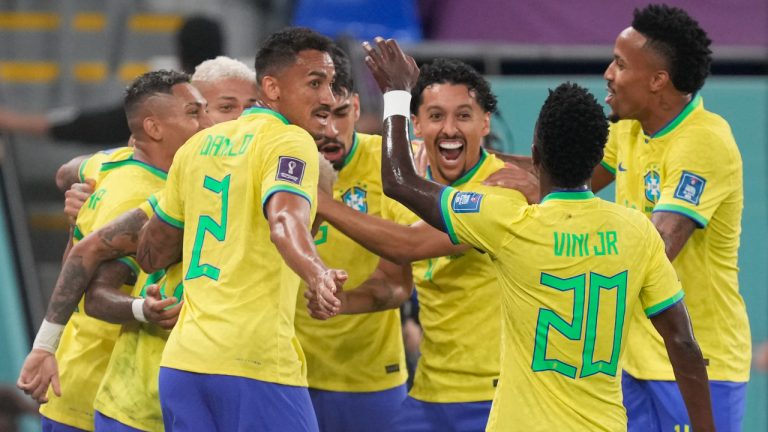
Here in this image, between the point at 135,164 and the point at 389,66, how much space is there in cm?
142

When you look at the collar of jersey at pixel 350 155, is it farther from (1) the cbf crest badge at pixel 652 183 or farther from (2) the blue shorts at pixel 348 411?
(1) the cbf crest badge at pixel 652 183

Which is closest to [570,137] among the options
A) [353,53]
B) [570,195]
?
[570,195]

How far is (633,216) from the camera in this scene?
196 inches

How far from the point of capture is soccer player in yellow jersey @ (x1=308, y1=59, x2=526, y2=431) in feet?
19.7

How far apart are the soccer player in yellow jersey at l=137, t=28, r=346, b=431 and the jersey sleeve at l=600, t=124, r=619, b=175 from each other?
2086 millimetres

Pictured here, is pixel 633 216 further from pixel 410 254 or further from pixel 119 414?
pixel 119 414

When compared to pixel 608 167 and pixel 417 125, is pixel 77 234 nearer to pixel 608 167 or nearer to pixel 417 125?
pixel 417 125

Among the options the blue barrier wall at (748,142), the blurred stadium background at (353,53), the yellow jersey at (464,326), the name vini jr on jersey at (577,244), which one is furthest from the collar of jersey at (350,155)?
the blue barrier wall at (748,142)

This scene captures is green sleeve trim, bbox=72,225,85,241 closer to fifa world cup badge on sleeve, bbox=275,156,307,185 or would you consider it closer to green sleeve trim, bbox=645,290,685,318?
fifa world cup badge on sleeve, bbox=275,156,307,185

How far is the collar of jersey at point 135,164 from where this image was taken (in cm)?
618

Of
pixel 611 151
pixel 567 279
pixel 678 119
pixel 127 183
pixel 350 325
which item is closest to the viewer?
pixel 567 279

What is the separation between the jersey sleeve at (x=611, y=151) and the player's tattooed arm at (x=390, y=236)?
120 cm

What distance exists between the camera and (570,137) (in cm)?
489

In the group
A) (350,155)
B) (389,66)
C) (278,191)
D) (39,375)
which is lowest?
(39,375)
